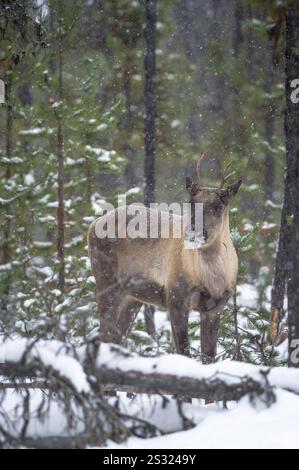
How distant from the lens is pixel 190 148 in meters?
20.3

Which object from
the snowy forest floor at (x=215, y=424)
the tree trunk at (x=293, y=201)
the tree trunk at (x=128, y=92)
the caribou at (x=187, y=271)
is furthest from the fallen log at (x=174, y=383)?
the tree trunk at (x=128, y=92)

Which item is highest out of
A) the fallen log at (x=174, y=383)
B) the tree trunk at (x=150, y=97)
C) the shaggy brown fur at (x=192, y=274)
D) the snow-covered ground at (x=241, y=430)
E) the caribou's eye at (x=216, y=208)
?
the tree trunk at (x=150, y=97)

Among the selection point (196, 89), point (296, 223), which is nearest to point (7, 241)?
point (296, 223)

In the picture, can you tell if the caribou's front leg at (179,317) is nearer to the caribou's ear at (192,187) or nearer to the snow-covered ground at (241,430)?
the caribou's ear at (192,187)

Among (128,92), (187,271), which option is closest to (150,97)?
(128,92)

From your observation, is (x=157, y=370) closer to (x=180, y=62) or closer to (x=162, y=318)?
(x=162, y=318)

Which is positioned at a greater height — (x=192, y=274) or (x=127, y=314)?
(x=192, y=274)

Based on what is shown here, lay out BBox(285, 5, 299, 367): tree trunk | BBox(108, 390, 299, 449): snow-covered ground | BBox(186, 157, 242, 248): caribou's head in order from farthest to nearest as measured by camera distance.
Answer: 1. BBox(186, 157, 242, 248): caribou's head
2. BBox(285, 5, 299, 367): tree trunk
3. BBox(108, 390, 299, 449): snow-covered ground

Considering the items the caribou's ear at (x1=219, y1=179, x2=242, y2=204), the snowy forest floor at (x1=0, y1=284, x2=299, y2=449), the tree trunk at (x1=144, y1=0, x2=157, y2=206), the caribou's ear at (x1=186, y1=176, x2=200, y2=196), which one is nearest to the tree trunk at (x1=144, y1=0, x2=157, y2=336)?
the tree trunk at (x1=144, y1=0, x2=157, y2=206)

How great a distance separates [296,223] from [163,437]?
3121mm

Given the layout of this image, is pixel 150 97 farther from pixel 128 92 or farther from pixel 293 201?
pixel 293 201

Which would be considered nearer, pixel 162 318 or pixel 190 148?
pixel 162 318

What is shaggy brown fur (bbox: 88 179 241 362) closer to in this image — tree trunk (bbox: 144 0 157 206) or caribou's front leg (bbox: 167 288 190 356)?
→ caribou's front leg (bbox: 167 288 190 356)

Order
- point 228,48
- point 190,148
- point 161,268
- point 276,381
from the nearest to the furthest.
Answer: point 276,381, point 161,268, point 190,148, point 228,48
